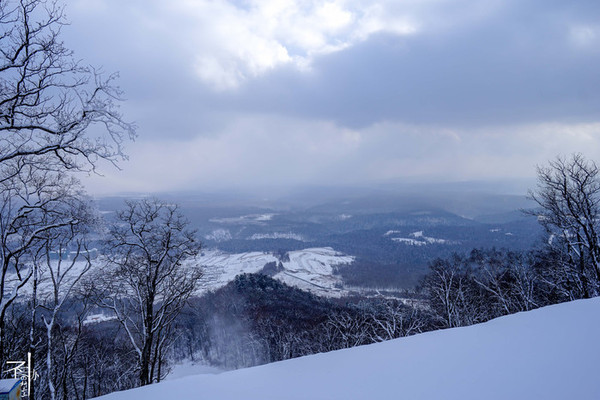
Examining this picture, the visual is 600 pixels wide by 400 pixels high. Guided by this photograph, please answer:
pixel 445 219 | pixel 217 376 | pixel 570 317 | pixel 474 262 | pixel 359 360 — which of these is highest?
pixel 570 317

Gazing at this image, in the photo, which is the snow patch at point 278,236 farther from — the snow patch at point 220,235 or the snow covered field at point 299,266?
the snow covered field at point 299,266

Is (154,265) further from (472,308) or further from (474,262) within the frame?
(474,262)

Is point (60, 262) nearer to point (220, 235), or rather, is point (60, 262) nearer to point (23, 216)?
point (23, 216)

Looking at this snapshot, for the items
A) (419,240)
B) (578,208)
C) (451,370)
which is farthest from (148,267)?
(419,240)

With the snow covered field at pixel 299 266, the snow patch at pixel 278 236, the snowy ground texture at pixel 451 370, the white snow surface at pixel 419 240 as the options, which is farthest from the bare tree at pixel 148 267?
the snow patch at pixel 278 236

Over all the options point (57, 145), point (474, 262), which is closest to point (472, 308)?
point (474, 262)
